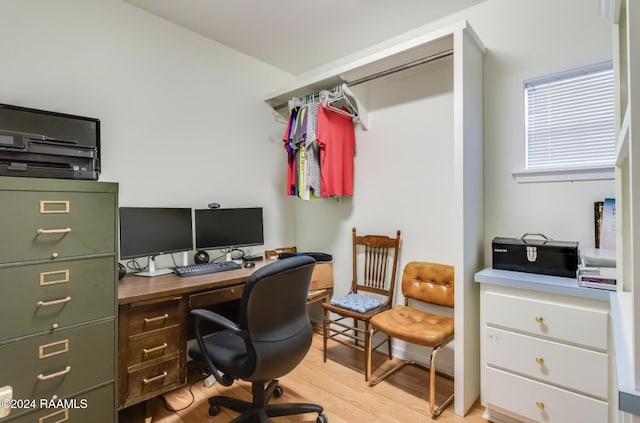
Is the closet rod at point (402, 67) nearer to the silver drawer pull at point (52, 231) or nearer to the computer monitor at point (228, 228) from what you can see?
the computer monitor at point (228, 228)

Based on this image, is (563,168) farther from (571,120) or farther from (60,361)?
(60,361)

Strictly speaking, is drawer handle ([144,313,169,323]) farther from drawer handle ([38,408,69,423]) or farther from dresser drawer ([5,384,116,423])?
drawer handle ([38,408,69,423])

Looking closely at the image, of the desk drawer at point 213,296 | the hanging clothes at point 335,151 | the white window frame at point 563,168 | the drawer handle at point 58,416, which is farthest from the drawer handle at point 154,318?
the white window frame at point 563,168

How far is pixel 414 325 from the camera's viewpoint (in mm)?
2158

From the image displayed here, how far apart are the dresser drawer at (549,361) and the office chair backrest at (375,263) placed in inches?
36.5

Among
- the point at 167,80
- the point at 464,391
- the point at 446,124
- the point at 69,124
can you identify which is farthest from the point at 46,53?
the point at 464,391

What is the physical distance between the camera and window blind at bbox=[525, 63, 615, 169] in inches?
74.9

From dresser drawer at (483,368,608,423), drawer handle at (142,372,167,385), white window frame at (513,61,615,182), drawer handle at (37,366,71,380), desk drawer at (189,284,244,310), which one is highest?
white window frame at (513,61,615,182)

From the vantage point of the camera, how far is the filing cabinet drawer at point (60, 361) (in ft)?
4.42

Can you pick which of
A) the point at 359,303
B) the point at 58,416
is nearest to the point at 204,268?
the point at 58,416

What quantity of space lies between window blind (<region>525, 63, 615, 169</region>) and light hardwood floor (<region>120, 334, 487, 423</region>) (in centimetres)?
168

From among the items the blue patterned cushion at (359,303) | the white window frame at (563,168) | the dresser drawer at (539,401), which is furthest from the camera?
the blue patterned cushion at (359,303)

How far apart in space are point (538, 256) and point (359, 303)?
4.13 feet

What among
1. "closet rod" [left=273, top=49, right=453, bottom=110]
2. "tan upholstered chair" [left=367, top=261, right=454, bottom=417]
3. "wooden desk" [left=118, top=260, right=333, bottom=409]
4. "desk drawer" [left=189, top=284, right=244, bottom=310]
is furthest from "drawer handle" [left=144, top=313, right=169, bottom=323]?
"closet rod" [left=273, top=49, right=453, bottom=110]
